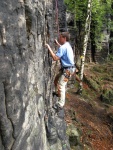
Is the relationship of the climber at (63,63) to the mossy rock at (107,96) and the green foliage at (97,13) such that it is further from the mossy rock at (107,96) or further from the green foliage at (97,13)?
the green foliage at (97,13)

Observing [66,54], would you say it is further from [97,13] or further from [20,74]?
[97,13]

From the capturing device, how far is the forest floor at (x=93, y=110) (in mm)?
13961

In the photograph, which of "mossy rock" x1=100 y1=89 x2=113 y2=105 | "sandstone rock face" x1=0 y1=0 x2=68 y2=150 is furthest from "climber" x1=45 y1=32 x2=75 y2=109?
"mossy rock" x1=100 y1=89 x2=113 y2=105

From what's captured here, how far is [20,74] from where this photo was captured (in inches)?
206

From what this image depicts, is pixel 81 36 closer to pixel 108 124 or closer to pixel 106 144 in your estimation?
pixel 108 124

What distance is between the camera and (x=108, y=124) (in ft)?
53.1

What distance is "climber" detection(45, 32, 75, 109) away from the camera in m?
8.55

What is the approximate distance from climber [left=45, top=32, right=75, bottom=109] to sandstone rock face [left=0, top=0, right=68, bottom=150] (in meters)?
1.62

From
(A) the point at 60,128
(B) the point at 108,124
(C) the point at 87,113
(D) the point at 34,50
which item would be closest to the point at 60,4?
(C) the point at 87,113

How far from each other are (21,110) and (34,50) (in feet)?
5.69

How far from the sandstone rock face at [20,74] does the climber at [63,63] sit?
162 centimetres

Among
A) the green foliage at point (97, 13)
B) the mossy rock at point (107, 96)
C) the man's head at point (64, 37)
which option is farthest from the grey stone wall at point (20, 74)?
the green foliage at point (97, 13)

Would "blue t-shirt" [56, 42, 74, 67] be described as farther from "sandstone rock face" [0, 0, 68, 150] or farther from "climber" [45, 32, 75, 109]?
"sandstone rock face" [0, 0, 68, 150]

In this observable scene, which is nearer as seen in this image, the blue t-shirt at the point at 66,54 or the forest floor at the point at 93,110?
the blue t-shirt at the point at 66,54
